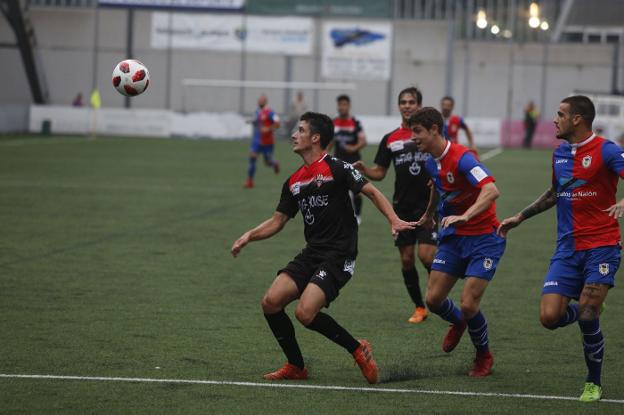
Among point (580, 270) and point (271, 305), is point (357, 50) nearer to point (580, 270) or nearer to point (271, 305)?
point (271, 305)

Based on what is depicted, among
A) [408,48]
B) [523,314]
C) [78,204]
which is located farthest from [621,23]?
[523,314]

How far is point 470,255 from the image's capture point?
7934 mm

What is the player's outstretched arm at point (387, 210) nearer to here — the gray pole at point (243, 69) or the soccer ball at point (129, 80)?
the soccer ball at point (129, 80)

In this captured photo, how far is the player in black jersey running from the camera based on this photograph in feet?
33.3

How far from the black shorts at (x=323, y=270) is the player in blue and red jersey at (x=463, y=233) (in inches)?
28.4

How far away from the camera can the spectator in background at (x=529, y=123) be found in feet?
156

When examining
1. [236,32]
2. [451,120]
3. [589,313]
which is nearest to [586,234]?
[589,313]

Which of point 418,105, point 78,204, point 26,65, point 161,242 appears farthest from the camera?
point 26,65

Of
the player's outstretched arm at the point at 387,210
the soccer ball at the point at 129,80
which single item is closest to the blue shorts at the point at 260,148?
the soccer ball at the point at 129,80

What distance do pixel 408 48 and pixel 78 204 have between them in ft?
Answer: 114

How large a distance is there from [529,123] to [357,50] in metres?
9.45

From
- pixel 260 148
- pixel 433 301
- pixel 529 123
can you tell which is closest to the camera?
pixel 433 301

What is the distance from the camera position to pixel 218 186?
83.0 ft

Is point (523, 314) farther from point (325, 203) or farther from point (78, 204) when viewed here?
point (78, 204)
